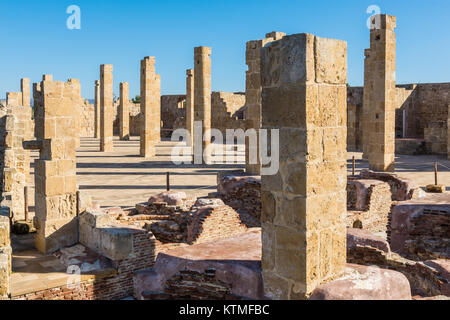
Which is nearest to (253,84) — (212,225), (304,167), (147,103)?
(212,225)

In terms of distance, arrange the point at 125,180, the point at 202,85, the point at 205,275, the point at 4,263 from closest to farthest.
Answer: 1. the point at 205,275
2. the point at 4,263
3. the point at 125,180
4. the point at 202,85

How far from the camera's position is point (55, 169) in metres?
7.54

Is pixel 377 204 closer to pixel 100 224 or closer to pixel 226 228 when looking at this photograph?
pixel 226 228

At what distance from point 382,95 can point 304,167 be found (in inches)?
432

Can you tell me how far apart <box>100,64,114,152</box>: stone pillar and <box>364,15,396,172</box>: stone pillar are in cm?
1402

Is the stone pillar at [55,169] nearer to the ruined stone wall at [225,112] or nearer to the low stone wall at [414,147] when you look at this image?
the low stone wall at [414,147]

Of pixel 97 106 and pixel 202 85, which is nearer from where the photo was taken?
pixel 202 85

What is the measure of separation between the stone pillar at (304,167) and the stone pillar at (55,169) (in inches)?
164

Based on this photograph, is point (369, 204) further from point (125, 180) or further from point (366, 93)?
point (366, 93)

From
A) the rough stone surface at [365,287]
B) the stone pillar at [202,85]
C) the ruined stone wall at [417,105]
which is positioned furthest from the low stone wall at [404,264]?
the ruined stone wall at [417,105]

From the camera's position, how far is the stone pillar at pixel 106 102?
23.6 metres

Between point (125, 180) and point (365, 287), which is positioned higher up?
point (125, 180)

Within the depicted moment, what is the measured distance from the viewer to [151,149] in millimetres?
22453

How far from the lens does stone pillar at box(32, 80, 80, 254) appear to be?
7441mm
